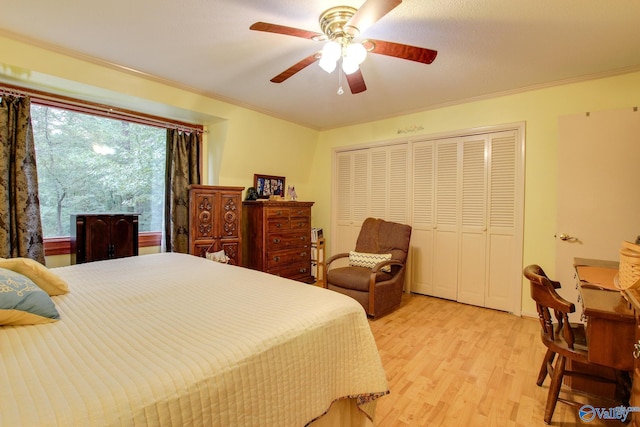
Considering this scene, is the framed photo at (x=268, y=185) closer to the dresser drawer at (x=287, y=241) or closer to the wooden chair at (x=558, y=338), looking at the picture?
the dresser drawer at (x=287, y=241)

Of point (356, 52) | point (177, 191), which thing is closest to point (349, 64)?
point (356, 52)

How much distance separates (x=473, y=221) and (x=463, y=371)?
1.92m

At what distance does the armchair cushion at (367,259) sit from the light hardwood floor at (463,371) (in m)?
0.60

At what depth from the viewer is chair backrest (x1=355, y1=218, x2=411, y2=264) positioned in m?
3.60

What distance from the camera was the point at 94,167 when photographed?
3219mm

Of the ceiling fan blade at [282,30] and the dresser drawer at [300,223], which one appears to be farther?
the dresser drawer at [300,223]

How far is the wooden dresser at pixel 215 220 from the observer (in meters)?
3.37

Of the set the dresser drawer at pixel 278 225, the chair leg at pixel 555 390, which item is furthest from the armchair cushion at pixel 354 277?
the chair leg at pixel 555 390

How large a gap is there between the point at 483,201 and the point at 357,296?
6.16 ft

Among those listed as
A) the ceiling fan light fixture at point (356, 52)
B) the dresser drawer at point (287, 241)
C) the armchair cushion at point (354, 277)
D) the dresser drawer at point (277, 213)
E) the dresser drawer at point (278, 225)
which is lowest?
the armchair cushion at point (354, 277)

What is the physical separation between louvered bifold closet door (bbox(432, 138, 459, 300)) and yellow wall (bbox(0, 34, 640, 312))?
0.34 metres

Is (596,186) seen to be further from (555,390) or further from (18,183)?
(18,183)

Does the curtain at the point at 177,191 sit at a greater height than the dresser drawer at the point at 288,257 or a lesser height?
greater

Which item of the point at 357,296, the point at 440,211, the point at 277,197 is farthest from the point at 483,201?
the point at 277,197
